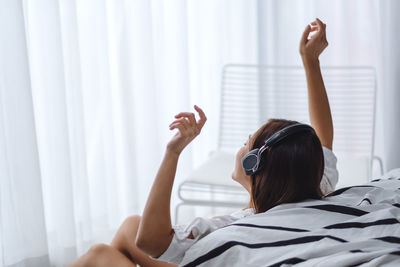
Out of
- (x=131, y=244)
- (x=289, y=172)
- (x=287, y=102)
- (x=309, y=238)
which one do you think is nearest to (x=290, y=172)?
(x=289, y=172)

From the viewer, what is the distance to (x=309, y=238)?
90cm

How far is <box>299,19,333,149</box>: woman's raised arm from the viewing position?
1368mm

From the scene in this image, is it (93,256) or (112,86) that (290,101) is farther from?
(93,256)

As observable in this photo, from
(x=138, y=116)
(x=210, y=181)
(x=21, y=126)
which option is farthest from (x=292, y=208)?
(x=138, y=116)

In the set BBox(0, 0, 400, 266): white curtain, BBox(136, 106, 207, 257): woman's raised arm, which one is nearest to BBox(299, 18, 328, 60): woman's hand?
BBox(136, 106, 207, 257): woman's raised arm

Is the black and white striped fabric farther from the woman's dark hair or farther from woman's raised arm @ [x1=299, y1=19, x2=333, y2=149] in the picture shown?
woman's raised arm @ [x1=299, y1=19, x2=333, y2=149]

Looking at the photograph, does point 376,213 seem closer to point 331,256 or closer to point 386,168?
point 331,256

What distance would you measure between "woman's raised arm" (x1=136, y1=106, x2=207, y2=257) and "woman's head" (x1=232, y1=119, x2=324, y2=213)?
0.49 feet

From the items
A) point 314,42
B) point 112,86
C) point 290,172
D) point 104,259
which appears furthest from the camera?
point 112,86

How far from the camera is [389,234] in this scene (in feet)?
2.99

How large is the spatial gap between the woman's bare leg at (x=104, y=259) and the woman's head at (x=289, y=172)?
578mm

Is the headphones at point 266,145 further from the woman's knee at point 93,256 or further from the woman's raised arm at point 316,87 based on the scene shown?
the woman's knee at point 93,256

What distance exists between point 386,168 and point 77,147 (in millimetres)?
1537

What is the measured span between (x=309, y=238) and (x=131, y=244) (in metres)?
0.75
